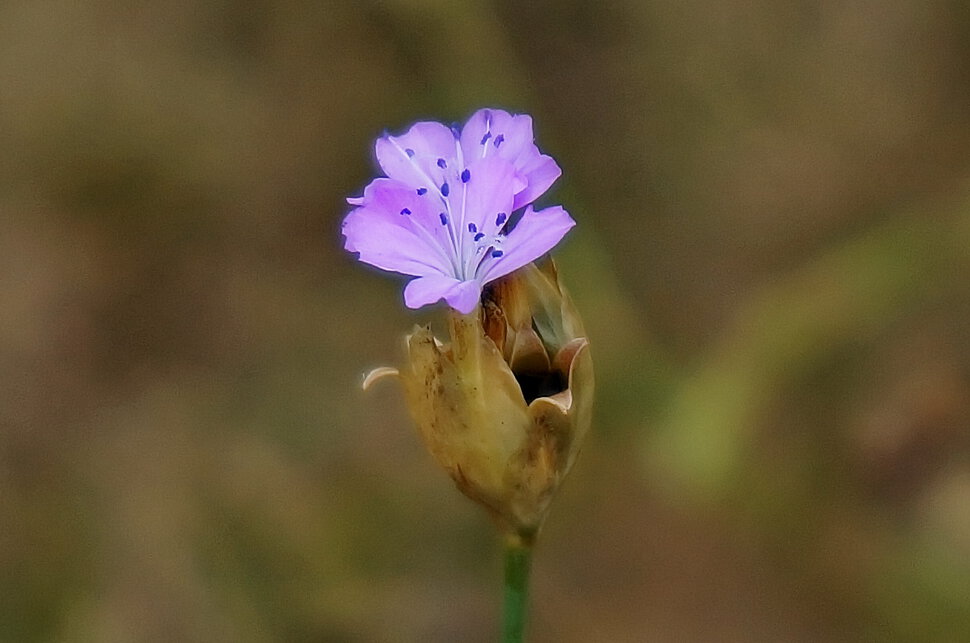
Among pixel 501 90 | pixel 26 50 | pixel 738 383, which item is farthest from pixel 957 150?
pixel 26 50

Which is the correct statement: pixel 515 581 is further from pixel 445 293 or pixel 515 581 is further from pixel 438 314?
pixel 438 314

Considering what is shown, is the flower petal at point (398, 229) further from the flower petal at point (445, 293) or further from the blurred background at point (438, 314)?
the blurred background at point (438, 314)

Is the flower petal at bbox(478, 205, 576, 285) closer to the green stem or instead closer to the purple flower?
the purple flower

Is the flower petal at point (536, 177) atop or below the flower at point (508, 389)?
atop

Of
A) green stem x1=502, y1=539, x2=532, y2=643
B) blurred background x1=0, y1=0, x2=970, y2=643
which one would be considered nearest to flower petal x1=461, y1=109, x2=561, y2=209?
green stem x1=502, y1=539, x2=532, y2=643

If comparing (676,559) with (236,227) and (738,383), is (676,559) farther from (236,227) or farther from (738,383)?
(236,227)

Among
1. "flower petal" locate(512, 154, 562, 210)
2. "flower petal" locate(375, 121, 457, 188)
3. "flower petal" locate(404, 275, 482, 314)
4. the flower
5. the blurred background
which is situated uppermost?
"flower petal" locate(375, 121, 457, 188)

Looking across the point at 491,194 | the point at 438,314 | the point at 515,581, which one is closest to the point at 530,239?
the point at 491,194

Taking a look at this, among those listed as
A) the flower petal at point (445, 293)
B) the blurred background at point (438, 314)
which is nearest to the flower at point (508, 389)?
the flower petal at point (445, 293)
